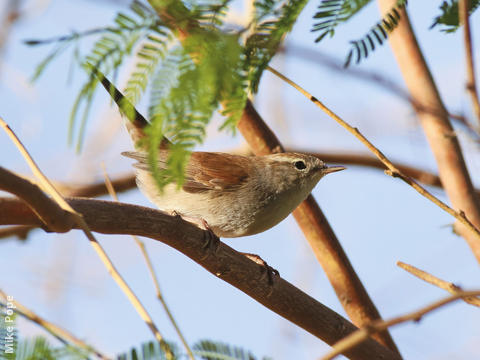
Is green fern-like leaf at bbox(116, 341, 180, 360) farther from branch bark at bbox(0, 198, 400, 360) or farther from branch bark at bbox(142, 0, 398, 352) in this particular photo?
branch bark at bbox(142, 0, 398, 352)

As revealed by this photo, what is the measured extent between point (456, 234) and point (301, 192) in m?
1.53

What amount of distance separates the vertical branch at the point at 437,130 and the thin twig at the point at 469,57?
1687 millimetres

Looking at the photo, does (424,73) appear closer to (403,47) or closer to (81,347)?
(403,47)

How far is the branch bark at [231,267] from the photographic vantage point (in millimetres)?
2418

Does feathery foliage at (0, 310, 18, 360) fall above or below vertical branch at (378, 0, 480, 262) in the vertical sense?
below

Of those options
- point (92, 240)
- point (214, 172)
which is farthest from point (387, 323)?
point (214, 172)

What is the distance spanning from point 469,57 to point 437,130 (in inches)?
86.2

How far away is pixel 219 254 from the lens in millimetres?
3160

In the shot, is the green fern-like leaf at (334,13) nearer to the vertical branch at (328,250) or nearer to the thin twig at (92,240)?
the thin twig at (92,240)

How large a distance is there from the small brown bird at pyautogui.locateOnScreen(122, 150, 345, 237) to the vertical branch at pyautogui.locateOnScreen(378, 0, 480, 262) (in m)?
1.05

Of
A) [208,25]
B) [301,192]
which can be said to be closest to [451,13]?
[208,25]

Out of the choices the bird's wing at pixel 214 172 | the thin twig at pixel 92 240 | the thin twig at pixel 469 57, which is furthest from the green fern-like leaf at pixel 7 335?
the bird's wing at pixel 214 172

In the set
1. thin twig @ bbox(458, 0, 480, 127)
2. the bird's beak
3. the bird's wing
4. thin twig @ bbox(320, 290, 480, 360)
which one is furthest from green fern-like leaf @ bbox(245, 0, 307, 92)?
the bird's beak

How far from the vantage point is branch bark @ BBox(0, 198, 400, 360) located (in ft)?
7.93
